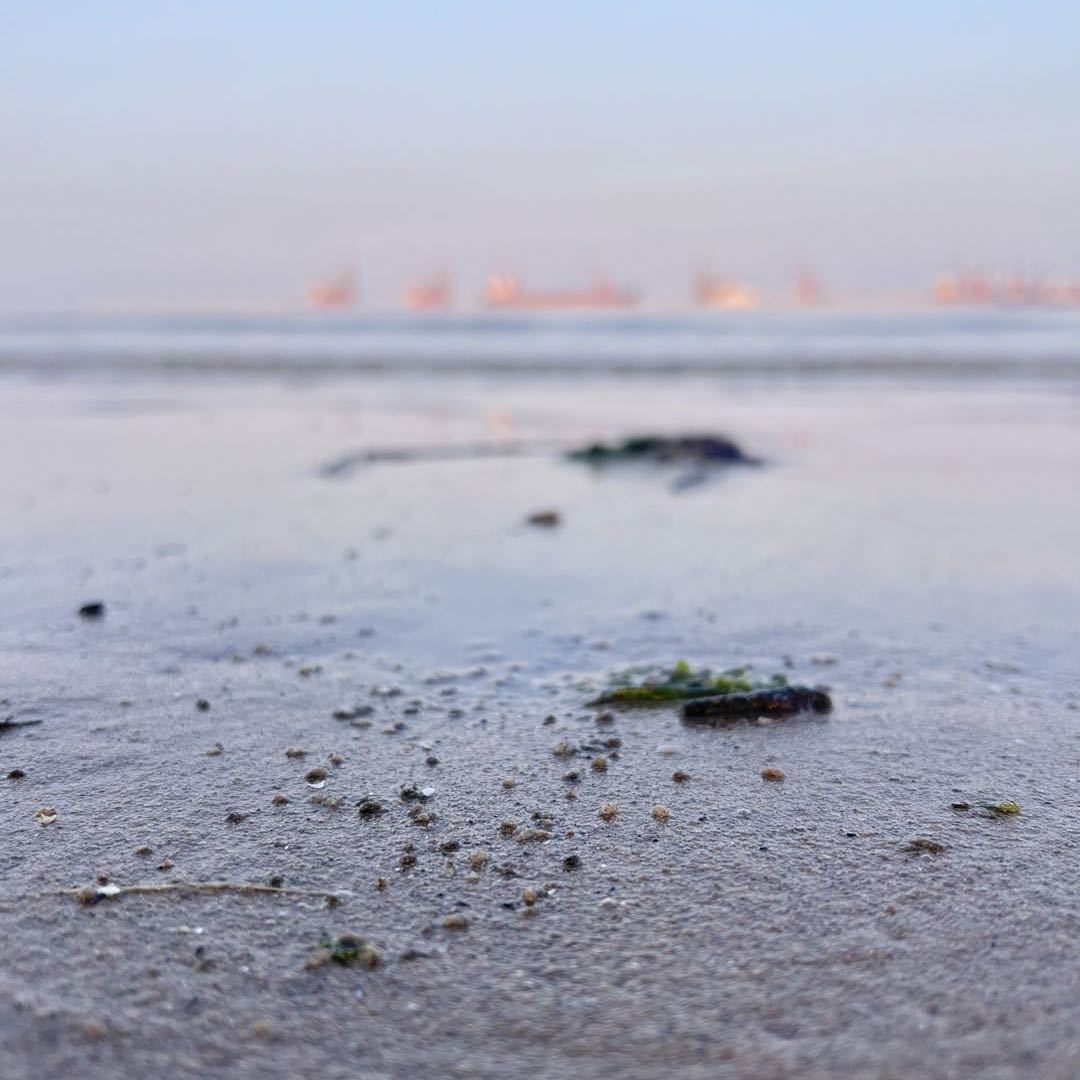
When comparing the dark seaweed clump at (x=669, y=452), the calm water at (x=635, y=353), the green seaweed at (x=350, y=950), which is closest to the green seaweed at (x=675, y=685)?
the green seaweed at (x=350, y=950)

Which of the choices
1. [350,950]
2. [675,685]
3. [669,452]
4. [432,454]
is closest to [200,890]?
[350,950]

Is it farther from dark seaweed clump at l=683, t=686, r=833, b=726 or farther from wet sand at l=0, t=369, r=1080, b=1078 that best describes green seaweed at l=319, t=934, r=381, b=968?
dark seaweed clump at l=683, t=686, r=833, b=726

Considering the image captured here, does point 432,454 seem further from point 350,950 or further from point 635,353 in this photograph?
point 635,353

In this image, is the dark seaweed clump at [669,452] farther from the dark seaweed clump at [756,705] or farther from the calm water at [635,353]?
the calm water at [635,353]

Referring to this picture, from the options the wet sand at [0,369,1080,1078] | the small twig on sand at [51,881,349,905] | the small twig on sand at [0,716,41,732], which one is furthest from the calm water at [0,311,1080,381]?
the small twig on sand at [51,881,349,905]

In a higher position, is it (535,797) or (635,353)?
(635,353)
